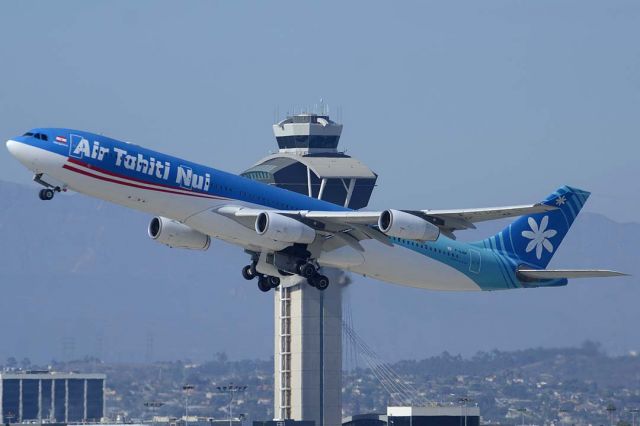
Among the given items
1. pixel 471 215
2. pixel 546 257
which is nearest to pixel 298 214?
pixel 471 215

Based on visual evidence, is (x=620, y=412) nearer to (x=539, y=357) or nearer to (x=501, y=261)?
(x=539, y=357)

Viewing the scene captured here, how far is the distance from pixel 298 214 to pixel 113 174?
9.05 meters

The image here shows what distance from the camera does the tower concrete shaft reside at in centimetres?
13500

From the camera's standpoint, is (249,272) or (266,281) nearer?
(249,272)

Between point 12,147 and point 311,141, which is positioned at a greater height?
point 311,141

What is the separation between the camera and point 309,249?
232ft

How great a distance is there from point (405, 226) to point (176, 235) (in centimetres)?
1138

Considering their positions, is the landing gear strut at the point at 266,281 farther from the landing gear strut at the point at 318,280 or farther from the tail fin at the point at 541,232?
the tail fin at the point at 541,232

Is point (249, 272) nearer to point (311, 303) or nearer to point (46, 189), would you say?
point (46, 189)

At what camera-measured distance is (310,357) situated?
137m

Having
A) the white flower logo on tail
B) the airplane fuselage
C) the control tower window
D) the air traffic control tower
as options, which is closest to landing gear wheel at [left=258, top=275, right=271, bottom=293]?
the airplane fuselage

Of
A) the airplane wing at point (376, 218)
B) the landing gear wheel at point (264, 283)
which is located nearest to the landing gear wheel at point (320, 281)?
the airplane wing at point (376, 218)

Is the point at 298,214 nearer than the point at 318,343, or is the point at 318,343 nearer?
the point at 298,214

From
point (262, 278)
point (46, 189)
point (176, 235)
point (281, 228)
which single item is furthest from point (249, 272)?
point (46, 189)
